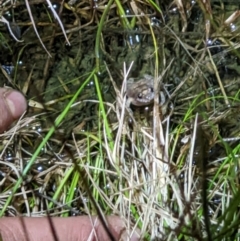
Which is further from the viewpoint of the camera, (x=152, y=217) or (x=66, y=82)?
(x=66, y=82)

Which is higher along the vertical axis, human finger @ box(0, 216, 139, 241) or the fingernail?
the fingernail

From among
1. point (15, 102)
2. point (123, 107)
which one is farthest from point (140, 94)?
point (15, 102)

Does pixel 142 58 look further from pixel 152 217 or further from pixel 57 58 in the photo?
pixel 152 217

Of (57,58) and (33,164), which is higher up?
(57,58)

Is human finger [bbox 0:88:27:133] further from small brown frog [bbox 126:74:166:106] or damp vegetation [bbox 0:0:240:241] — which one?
small brown frog [bbox 126:74:166:106]

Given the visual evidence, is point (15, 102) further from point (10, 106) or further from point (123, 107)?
point (123, 107)

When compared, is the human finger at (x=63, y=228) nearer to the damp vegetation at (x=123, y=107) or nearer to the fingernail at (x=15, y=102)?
the damp vegetation at (x=123, y=107)

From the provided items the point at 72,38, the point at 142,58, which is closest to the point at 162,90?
the point at 142,58

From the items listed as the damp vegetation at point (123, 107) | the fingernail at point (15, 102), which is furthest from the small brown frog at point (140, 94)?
the fingernail at point (15, 102)

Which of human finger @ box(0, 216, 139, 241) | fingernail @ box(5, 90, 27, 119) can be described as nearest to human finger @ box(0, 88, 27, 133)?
fingernail @ box(5, 90, 27, 119)
